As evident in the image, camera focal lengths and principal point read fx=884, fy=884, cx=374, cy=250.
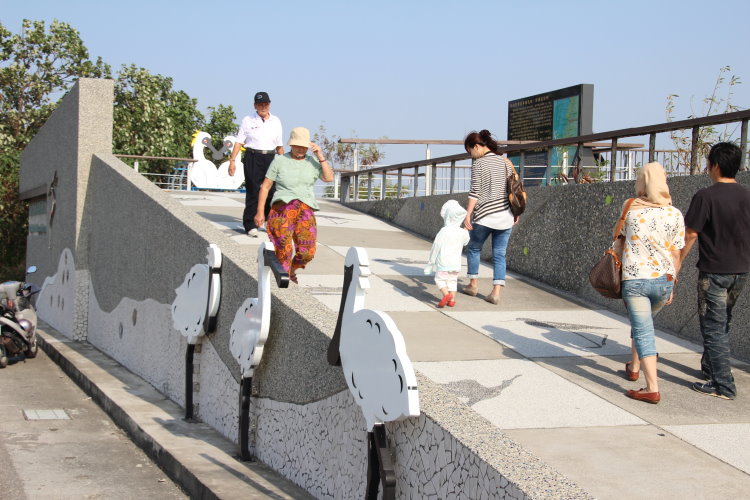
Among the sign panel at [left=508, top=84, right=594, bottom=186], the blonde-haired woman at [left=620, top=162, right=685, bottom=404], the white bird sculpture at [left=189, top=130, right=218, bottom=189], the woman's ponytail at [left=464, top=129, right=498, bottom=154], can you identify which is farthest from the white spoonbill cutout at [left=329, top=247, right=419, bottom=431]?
the white bird sculpture at [left=189, top=130, right=218, bottom=189]

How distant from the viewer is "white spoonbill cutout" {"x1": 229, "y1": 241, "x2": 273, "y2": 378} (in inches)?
210

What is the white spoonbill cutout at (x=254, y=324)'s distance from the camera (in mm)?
5344

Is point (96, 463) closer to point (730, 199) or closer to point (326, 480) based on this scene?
point (326, 480)

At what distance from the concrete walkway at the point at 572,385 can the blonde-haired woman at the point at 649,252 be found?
463mm

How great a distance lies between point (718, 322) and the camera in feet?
19.2

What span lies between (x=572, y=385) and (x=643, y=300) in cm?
76

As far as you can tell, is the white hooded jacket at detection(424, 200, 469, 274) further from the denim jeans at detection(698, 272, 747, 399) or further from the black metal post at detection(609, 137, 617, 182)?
the denim jeans at detection(698, 272, 747, 399)

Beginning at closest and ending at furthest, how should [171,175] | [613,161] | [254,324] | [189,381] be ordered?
[254,324], [189,381], [613,161], [171,175]

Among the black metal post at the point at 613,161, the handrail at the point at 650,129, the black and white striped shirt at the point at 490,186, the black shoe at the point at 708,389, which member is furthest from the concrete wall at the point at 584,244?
the black shoe at the point at 708,389

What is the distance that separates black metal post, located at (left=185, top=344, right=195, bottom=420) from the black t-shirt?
3.80m

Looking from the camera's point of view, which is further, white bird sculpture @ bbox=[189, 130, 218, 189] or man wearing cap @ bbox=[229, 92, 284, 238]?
white bird sculpture @ bbox=[189, 130, 218, 189]

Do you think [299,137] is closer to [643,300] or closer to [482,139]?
[482,139]

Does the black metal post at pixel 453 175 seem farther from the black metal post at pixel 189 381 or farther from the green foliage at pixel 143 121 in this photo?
the green foliage at pixel 143 121

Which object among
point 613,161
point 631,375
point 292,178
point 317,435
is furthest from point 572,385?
point 613,161
